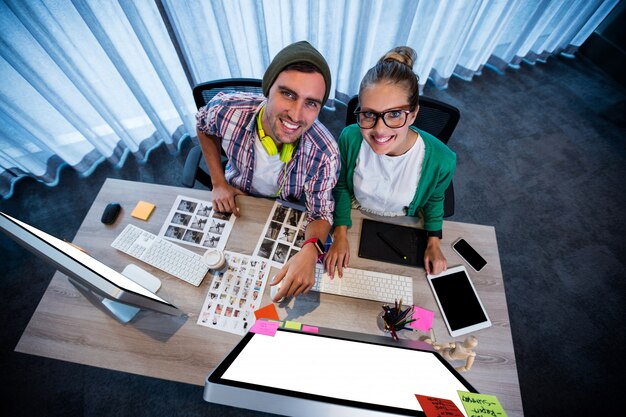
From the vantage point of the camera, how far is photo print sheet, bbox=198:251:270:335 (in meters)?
1.05

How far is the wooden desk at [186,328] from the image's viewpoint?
0.99m

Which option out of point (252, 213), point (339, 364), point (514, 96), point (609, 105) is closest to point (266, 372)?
point (339, 364)

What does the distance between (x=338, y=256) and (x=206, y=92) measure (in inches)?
39.5

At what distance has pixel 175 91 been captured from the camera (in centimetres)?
203

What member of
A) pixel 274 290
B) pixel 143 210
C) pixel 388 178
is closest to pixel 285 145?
pixel 388 178

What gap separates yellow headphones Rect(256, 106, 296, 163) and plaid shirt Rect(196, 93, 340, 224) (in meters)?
0.02

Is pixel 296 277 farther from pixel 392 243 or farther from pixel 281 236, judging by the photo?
pixel 392 243

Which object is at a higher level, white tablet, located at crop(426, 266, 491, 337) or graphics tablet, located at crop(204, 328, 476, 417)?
graphics tablet, located at crop(204, 328, 476, 417)

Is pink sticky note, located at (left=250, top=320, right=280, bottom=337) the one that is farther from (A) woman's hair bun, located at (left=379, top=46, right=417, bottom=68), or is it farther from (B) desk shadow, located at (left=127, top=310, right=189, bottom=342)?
(A) woman's hair bun, located at (left=379, top=46, right=417, bottom=68)

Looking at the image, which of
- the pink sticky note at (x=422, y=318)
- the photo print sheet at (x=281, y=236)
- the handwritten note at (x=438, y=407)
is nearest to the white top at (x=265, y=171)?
the photo print sheet at (x=281, y=236)

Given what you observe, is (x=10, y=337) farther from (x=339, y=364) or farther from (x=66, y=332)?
(x=339, y=364)

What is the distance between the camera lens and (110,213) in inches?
48.5

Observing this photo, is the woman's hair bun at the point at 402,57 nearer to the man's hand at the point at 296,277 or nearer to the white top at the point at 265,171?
the white top at the point at 265,171

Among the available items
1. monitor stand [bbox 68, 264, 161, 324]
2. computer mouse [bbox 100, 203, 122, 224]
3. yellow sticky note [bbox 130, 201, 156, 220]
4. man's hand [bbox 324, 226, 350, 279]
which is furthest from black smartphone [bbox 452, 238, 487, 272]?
computer mouse [bbox 100, 203, 122, 224]
